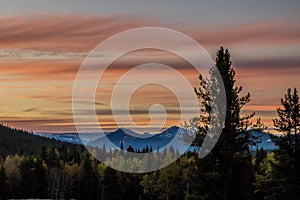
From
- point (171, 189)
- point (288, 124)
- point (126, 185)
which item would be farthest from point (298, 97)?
point (126, 185)

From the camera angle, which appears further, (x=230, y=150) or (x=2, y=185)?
(x=2, y=185)

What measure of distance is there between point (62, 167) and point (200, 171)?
91339 millimetres

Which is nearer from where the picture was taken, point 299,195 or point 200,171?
point 200,171

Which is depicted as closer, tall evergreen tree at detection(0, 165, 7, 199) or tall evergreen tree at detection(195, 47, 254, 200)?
tall evergreen tree at detection(195, 47, 254, 200)

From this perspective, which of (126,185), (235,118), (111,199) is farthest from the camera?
(126,185)

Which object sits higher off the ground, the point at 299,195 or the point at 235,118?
the point at 235,118

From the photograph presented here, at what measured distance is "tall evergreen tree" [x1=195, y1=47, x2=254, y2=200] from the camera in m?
31.5

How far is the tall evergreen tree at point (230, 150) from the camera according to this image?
31516mm

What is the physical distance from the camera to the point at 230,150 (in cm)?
3166

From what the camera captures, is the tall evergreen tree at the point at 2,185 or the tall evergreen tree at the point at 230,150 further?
the tall evergreen tree at the point at 2,185

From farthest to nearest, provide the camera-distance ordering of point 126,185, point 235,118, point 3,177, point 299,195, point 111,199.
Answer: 1. point 126,185
2. point 111,199
3. point 3,177
4. point 299,195
5. point 235,118

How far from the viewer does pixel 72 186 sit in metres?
119

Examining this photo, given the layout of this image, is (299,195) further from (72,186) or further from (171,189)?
(72,186)

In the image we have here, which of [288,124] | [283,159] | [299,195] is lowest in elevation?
[299,195]
